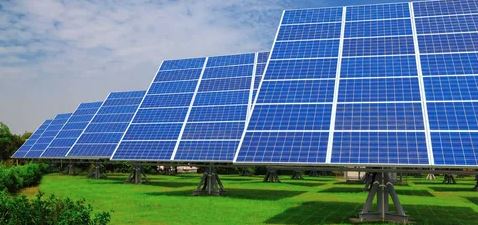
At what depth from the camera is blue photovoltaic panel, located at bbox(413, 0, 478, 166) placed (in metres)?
16.8

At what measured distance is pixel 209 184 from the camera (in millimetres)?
31375

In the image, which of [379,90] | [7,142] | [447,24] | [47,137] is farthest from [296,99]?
[7,142]

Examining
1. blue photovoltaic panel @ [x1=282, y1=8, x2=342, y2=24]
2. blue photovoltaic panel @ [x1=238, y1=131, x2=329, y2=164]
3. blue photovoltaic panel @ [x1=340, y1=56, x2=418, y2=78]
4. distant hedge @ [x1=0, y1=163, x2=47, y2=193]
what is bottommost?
distant hedge @ [x1=0, y1=163, x2=47, y2=193]

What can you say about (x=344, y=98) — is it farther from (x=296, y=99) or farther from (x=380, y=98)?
(x=296, y=99)

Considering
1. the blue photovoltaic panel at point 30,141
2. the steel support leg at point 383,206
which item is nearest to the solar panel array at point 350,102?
the steel support leg at point 383,206

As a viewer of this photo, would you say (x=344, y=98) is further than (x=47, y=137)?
No

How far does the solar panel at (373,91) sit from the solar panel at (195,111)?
7.85m

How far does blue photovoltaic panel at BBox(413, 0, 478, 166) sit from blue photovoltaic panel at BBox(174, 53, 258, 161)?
474 inches

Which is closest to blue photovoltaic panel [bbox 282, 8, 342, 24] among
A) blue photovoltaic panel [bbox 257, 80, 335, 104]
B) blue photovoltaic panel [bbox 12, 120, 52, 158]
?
blue photovoltaic panel [bbox 257, 80, 335, 104]

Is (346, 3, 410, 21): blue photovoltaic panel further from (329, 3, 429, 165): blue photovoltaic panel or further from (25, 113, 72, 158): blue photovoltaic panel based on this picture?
(25, 113, 72, 158): blue photovoltaic panel

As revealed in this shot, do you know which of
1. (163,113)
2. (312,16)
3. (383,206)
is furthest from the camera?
(163,113)

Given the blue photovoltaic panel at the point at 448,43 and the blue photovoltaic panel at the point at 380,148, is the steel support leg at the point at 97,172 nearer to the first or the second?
the blue photovoltaic panel at the point at 448,43

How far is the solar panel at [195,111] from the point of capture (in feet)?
97.9

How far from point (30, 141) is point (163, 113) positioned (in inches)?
1632
